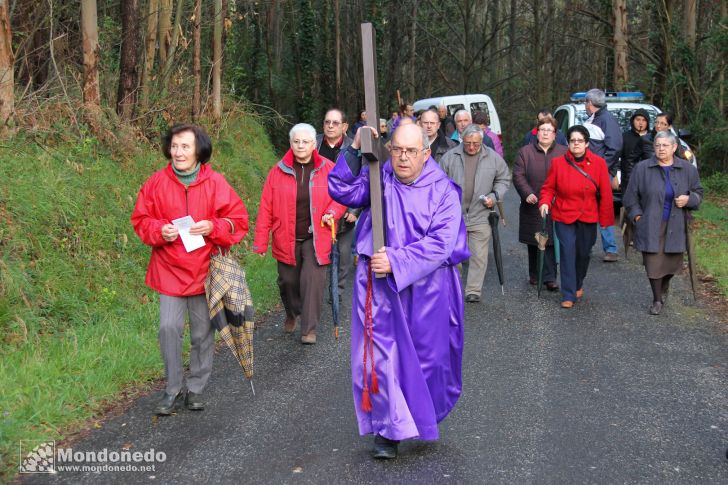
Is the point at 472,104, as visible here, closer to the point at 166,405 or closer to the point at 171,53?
the point at 171,53

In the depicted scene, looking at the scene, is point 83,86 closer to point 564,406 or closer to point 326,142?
point 326,142

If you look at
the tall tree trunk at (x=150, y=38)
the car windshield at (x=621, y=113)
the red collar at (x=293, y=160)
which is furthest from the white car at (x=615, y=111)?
the red collar at (x=293, y=160)

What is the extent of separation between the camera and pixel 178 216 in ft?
20.3

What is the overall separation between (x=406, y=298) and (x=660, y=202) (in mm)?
5011

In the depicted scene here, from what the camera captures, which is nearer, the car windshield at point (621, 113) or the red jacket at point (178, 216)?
the red jacket at point (178, 216)

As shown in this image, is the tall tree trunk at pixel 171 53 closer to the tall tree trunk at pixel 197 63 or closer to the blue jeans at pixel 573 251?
the tall tree trunk at pixel 197 63

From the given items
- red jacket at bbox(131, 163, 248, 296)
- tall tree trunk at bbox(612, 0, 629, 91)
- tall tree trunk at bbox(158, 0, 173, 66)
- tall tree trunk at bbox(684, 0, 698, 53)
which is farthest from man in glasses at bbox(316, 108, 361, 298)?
tall tree trunk at bbox(684, 0, 698, 53)

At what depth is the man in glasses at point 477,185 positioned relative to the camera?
412 inches

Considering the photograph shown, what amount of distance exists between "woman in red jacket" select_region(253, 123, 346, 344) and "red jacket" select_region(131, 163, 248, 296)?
2.17 meters

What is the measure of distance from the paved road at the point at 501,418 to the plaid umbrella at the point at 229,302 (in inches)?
20.5

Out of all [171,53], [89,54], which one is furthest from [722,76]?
[89,54]

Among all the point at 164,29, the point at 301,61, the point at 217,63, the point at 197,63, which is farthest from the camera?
the point at 301,61

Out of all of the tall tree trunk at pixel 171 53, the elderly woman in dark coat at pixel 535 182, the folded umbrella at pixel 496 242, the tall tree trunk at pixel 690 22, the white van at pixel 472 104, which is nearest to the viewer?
the folded umbrella at pixel 496 242

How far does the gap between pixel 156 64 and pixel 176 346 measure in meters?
11.7
